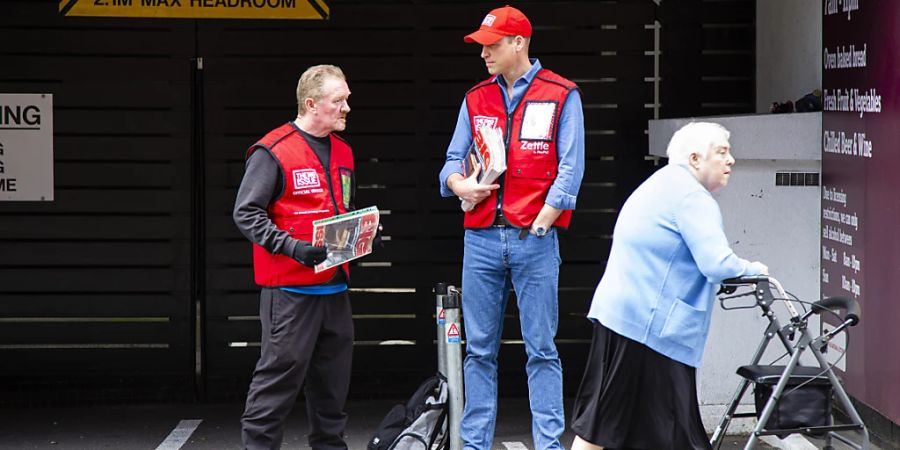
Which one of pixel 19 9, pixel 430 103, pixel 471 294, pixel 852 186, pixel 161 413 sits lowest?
pixel 161 413

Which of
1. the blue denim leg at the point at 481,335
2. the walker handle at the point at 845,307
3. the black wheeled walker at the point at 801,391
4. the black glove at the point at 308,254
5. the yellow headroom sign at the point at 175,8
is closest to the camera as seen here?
the walker handle at the point at 845,307

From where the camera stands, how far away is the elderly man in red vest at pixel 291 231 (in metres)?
6.05

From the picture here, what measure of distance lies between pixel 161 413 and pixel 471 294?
9.26 ft

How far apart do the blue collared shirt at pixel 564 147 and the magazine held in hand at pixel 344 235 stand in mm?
611

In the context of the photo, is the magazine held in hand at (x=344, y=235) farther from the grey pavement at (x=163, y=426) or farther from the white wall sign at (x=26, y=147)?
the white wall sign at (x=26, y=147)

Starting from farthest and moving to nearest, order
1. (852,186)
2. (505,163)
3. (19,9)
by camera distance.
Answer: (19,9), (852,186), (505,163)

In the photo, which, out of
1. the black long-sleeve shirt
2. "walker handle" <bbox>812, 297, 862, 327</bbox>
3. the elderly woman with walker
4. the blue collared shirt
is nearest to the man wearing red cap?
the blue collared shirt

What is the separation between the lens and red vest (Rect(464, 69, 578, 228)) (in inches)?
250

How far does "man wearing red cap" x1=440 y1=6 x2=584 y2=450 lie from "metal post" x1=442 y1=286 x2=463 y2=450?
59 millimetres

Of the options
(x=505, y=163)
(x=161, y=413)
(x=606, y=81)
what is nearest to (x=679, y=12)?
(x=606, y=81)

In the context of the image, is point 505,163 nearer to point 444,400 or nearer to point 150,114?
point 444,400

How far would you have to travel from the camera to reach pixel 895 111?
656cm

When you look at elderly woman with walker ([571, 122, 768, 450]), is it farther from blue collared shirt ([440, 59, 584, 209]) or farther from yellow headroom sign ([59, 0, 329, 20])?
yellow headroom sign ([59, 0, 329, 20])

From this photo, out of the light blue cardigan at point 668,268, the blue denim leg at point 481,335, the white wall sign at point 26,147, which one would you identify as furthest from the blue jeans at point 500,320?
the white wall sign at point 26,147
